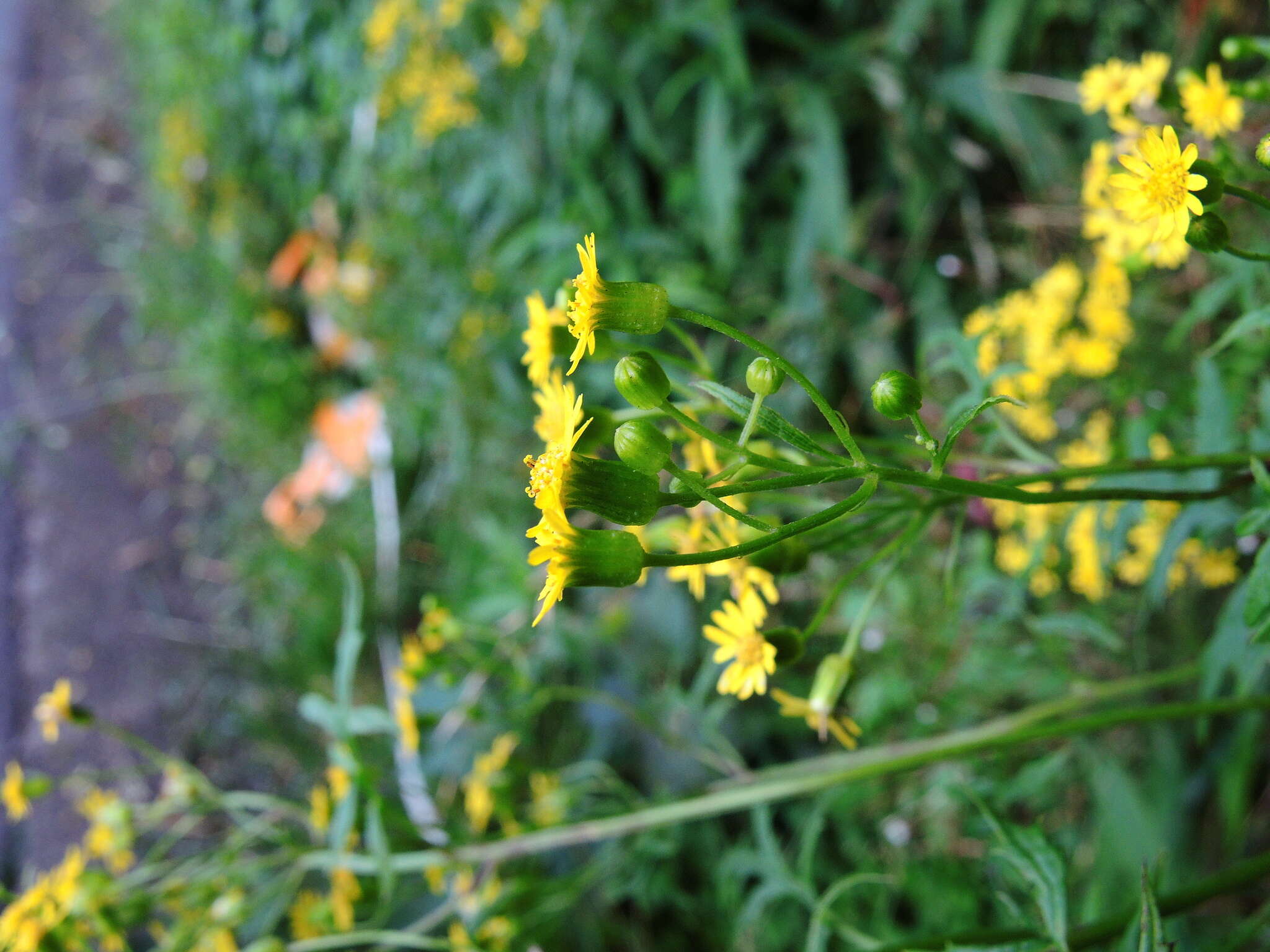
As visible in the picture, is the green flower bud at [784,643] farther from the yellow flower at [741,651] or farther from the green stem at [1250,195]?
the green stem at [1250,195]

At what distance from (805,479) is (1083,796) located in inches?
54.8

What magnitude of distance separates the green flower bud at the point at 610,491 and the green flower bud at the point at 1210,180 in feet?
1.32

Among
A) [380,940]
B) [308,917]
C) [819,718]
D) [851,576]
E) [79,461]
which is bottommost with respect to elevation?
[79,461]

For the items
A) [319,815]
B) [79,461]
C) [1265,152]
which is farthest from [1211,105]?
[79,461]

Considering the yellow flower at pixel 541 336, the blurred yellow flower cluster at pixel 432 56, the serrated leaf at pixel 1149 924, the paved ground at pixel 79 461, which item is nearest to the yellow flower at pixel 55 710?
the yellow flower at pixel 541 336

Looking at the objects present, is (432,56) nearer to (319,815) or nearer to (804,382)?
(319,815)

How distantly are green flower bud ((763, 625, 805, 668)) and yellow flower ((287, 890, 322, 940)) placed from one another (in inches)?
30.9

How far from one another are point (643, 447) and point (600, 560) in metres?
0.07

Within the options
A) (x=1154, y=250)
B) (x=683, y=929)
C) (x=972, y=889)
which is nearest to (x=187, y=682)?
(x=683, y=929)

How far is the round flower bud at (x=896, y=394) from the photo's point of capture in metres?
0.60

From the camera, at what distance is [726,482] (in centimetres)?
70

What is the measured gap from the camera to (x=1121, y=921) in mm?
756

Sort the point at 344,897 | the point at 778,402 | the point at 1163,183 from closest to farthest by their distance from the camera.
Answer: the point at 1163,183
the point at 344,897
the point at 778,402

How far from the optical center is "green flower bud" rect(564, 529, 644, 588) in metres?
0.58
